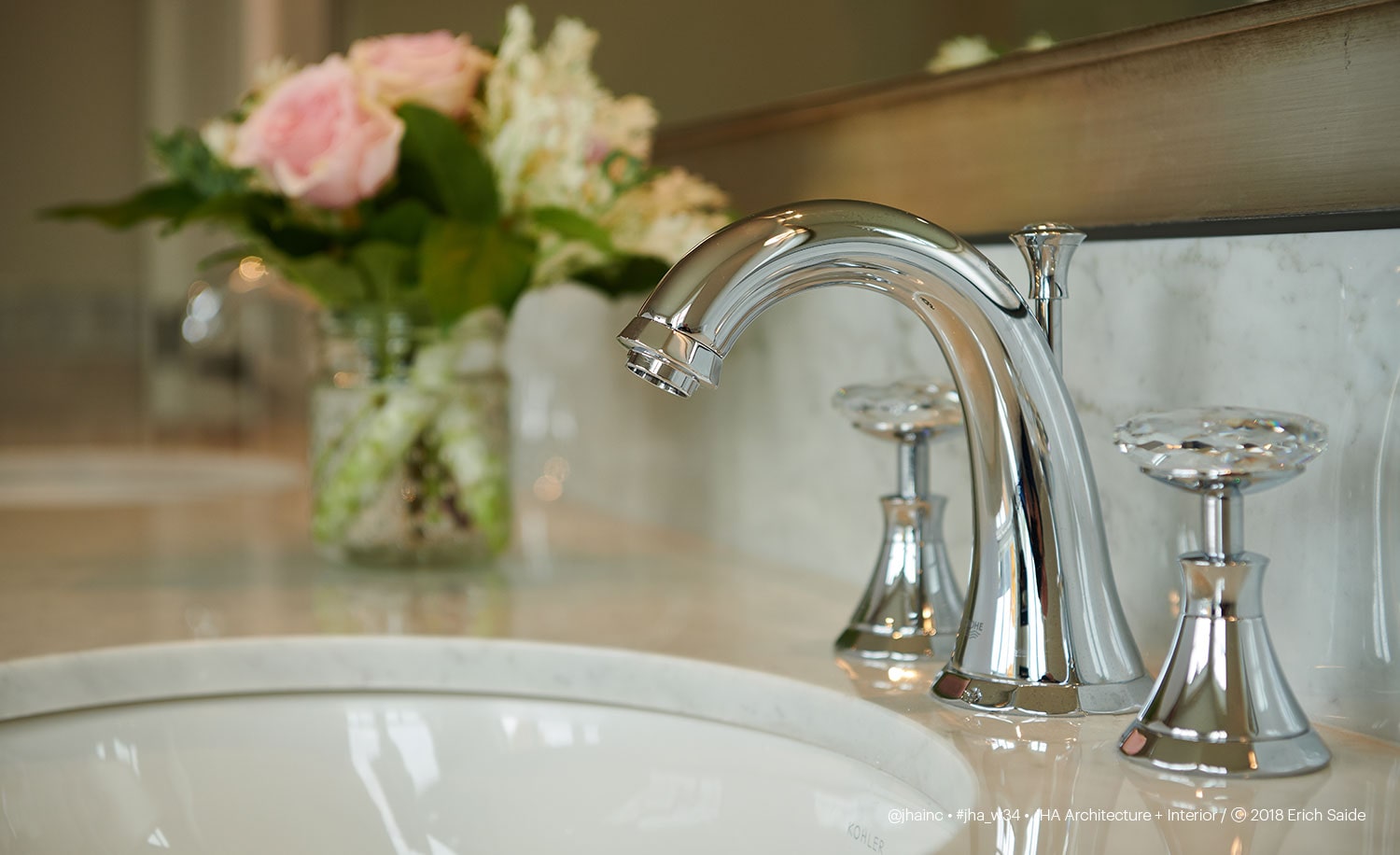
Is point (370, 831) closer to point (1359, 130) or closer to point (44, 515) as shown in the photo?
point (1359, 130)

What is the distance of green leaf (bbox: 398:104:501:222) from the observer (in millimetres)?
742

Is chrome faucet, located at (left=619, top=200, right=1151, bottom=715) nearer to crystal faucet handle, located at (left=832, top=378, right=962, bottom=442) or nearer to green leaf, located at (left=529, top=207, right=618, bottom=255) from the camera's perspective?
crystal faucet handle, located at (left=832, top=378, right=962, bottom=442)

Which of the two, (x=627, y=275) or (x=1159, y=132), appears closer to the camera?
(x=1159, y=132)

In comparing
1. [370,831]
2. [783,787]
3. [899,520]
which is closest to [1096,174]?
[899,520]

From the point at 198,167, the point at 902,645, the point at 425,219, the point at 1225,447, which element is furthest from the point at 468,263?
the point at 1225,447

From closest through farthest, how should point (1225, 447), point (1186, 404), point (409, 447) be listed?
point (1225, 447), point (1186, 404), point (409, 447)

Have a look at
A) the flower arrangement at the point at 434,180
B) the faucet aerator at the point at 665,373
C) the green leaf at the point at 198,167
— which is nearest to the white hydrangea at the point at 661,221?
the flower arrangement at the point at 434,180

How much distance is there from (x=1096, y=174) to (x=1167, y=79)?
56 millimetres

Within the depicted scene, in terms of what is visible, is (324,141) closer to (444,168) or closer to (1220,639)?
(444,168)

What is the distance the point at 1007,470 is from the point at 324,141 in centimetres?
42

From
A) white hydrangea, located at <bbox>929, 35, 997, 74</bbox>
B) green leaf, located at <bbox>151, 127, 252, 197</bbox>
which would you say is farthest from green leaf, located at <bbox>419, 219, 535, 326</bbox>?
white hydrangea, located at <bbox>929, 35, 997, 74</bbox>

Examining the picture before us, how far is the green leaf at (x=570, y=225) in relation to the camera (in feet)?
2.41

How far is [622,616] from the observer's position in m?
0.69

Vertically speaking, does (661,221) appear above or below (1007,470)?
above
